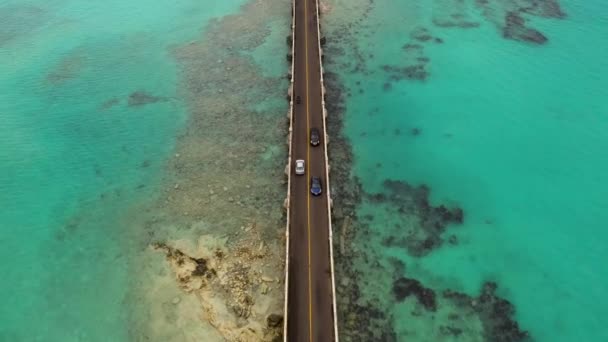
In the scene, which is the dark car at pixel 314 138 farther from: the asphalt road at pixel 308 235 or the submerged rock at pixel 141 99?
the submerged rock at pixel 141 99

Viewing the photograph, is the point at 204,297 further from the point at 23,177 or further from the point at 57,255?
the point at 23,177

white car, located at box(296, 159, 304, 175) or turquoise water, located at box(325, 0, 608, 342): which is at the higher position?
white car, located at box(296, 159, 304, 175)

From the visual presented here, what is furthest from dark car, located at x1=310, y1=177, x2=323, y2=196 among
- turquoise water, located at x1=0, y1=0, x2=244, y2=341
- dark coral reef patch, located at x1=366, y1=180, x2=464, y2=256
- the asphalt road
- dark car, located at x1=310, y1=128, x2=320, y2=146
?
turquoise water, located at x1=0, y1=0, x2=244, y2=341

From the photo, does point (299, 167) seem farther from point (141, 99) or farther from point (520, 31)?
point (520, 31)

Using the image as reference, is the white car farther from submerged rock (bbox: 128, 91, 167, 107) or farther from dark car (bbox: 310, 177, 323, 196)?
submerged rock (bbox: 128, 91, 167, 107)

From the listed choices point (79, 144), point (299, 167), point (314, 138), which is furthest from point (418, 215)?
point (79, 144)

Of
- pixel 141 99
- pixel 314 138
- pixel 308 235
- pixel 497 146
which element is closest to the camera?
pixel 308 235

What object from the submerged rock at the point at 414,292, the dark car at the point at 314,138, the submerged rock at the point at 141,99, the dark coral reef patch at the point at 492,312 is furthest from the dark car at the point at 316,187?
the submerged rock at the point at 141,99
